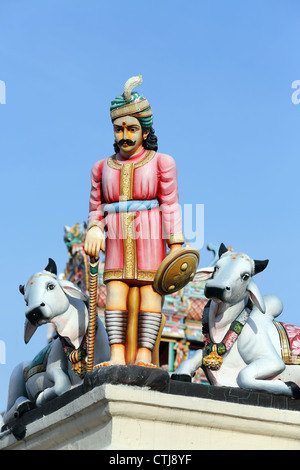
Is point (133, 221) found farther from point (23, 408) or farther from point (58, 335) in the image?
point (23, 408)

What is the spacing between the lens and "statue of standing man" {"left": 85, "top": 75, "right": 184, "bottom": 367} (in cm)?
608

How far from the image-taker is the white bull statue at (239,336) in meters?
6.34

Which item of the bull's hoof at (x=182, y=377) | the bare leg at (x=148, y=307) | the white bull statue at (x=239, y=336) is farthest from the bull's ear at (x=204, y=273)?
the bull's hoof at (x=182, y=377)

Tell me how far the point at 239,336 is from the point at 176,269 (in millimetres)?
837

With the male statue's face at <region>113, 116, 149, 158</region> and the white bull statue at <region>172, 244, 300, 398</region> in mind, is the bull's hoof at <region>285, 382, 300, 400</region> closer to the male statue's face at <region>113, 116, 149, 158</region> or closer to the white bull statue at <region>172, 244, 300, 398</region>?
the white bull statue at <region>172, 244, 300, 398</region>

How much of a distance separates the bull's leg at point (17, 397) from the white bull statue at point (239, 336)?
1113mm

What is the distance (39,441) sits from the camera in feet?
20.0

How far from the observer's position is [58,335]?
6.70 m

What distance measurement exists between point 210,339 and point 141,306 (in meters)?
0.69

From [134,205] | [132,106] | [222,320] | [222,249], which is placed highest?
[132,106]

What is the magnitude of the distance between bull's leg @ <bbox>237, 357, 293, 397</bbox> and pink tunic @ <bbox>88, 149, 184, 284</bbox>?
33.5 inches

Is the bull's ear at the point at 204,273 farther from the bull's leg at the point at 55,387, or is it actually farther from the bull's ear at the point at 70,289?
the bull's leg at the point at 55,387

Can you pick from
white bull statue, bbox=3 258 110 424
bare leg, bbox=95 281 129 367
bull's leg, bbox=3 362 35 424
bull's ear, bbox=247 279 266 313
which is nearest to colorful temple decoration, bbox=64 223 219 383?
bull's leg, bbox=3 362 35 424

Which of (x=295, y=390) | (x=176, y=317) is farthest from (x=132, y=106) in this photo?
(x=176, y=317)
